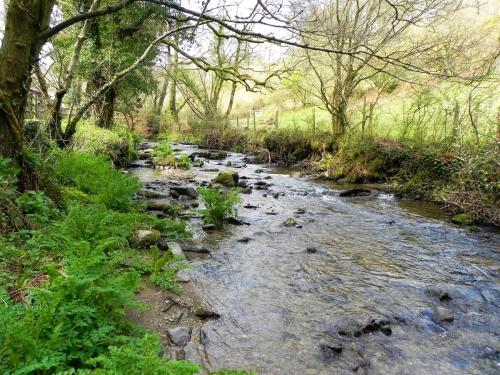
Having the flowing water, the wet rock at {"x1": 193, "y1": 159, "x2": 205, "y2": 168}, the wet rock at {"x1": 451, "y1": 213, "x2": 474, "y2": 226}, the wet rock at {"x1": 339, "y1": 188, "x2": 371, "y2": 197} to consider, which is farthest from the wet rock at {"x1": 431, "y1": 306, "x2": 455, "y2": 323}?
the wet rock at {"x1": 193, "y1": 159, "x2": 205, "y2": 168}

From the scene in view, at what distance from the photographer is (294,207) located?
10.6 m

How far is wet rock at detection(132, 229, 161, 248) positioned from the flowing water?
909 millimetres

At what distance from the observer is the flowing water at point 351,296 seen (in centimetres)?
380

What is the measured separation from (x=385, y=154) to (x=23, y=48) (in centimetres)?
1227

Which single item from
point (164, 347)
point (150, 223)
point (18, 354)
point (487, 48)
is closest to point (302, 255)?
point (150, 223)

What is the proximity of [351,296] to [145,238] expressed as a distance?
332 centimetres

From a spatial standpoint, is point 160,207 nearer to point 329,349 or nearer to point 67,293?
point 329,349

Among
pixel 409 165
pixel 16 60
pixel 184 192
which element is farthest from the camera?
pixel 409 165

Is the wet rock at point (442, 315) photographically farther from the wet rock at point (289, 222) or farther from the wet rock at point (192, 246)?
the wet rock at point (289, 222)

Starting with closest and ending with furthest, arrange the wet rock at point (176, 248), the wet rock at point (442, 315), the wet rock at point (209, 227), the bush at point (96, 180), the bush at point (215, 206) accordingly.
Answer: the wet rock at point (442, 315)
the wet rock at point (176, 248)
the bush at point (96, 180)
the wet rock at point (209, 227)
the bush at point (215, 206)

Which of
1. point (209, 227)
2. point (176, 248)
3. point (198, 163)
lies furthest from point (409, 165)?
point (176, 248)

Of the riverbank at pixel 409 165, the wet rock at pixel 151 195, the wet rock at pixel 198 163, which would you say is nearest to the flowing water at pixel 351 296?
the riverbank at pixel 409 165

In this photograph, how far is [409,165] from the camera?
42.8ft

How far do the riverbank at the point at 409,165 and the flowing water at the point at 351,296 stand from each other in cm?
123
